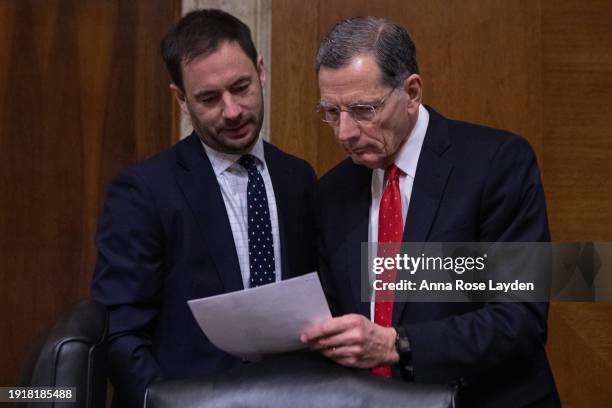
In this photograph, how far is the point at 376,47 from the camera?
2145 mm

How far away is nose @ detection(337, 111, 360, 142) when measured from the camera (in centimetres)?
215

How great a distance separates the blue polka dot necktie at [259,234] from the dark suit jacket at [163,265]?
5 centimetres

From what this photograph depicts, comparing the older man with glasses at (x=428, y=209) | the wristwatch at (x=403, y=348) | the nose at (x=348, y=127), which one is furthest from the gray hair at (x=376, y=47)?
the wristwatch at (x=403, y=348)

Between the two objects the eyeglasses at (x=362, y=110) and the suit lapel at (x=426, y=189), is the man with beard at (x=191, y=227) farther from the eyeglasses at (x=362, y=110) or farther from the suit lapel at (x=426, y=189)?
the suit lapel at (x=426, y=189)

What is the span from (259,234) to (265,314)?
1.96 ft

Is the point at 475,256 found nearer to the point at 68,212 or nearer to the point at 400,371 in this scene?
the point at 400,371

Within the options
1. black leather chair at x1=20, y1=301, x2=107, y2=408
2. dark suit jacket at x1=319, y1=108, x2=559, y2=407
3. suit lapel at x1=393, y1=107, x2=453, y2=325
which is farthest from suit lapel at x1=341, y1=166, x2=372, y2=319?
black leather chair at x1=20, y1=301, x2=107, y2=408

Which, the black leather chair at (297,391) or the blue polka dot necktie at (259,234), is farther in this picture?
the blue polka dot necktie at (259,234)

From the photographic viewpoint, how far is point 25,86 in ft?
11.3

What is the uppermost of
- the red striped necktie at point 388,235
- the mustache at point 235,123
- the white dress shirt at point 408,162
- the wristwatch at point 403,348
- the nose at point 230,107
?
the nose at point 230,107

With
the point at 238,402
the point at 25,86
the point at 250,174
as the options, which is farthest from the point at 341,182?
the point at 25,86

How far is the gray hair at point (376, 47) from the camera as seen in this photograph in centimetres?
215

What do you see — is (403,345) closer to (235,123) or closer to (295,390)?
(295,390)

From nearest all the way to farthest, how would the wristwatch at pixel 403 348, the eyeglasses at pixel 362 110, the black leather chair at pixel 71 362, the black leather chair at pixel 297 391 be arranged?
the black leather chair at pixel 297 391 → the black leather chair at pixel 71 362 → the wristwatch at pixel 403 348 → the eyeglasses at pixel 362 110
